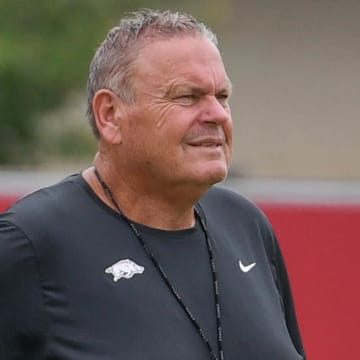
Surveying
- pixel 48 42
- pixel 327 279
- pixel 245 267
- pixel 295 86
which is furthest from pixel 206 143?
pixel 295 86

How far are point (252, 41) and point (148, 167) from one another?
36.3 feet

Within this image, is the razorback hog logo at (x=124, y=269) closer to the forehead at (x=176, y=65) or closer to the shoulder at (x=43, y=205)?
the shoulder at (x=43, y=205)

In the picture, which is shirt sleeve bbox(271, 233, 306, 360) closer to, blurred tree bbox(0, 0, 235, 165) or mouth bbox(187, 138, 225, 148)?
mouth bbox(187, 138, 225, 148)

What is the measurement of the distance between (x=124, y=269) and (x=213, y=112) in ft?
1.34

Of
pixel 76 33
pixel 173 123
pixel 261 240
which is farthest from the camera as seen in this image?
pixel 76 33

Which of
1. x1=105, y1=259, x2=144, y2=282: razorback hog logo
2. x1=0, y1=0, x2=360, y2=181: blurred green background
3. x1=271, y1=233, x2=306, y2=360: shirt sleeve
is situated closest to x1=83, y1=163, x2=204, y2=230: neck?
x1=105, y1=259, x2=144, y2=282: razorback hog logo

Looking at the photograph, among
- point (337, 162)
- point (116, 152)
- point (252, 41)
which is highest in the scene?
point (116, 152)

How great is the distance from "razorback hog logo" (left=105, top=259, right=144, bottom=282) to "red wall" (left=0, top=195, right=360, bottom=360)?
2.36m

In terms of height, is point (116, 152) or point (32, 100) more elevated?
point (116, 152)

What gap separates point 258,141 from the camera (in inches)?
565

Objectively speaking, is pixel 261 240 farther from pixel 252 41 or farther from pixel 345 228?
pixel 252 41

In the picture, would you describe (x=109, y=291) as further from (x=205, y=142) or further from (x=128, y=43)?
(x=128, y=43)

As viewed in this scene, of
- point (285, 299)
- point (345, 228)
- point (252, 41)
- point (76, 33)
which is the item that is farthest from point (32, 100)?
point (285, 299)

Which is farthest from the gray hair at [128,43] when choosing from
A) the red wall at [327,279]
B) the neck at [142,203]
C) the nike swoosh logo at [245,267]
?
the red wall at [327,279]
